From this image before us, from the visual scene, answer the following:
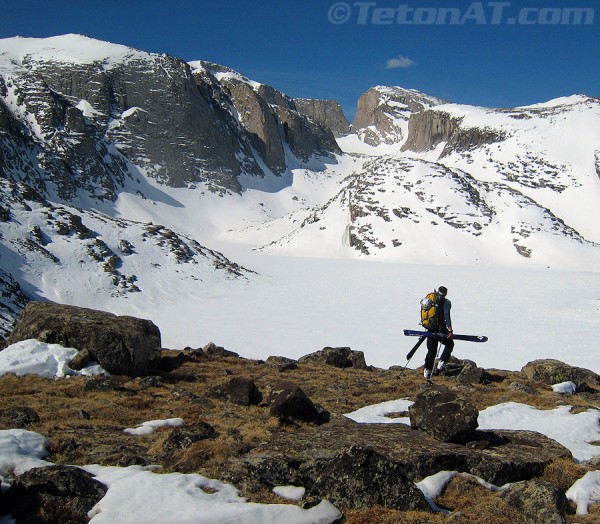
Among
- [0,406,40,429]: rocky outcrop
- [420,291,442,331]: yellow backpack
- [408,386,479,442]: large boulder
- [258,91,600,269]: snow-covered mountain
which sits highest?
[258,91,600,269]: snow-covered mountain

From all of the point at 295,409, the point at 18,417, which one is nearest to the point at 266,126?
the point at 295,409

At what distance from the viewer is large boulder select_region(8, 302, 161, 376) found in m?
14.0

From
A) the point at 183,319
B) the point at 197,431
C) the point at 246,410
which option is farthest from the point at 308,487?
the point at 183,319

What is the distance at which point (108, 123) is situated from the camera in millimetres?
129500

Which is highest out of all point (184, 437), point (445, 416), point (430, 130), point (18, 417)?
point (430, 130)

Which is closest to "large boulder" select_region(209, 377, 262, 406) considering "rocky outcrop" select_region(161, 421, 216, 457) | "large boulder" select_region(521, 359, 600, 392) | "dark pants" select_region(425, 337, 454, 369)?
"rocky outcrop" select_region(161, 421, 216, 457)

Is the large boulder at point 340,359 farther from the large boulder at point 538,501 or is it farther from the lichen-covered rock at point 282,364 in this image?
the large boulder at point 538,501

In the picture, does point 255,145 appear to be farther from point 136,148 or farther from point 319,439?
point 319,439

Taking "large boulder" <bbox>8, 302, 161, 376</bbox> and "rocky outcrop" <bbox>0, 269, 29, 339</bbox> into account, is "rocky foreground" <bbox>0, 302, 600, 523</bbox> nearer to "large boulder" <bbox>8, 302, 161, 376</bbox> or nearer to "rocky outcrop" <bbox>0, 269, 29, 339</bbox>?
"large boulder" <bbox>8, 302, 161, 376</bbox>

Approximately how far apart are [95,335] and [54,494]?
902cm

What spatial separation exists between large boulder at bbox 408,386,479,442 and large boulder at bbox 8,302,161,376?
8.66 meters

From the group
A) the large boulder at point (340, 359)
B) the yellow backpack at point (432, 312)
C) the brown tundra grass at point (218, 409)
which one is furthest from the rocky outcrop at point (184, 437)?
the large boulder at point (340, 359)

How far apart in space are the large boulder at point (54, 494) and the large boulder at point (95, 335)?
7.99m

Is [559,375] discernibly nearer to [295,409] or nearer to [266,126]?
[295,409]
